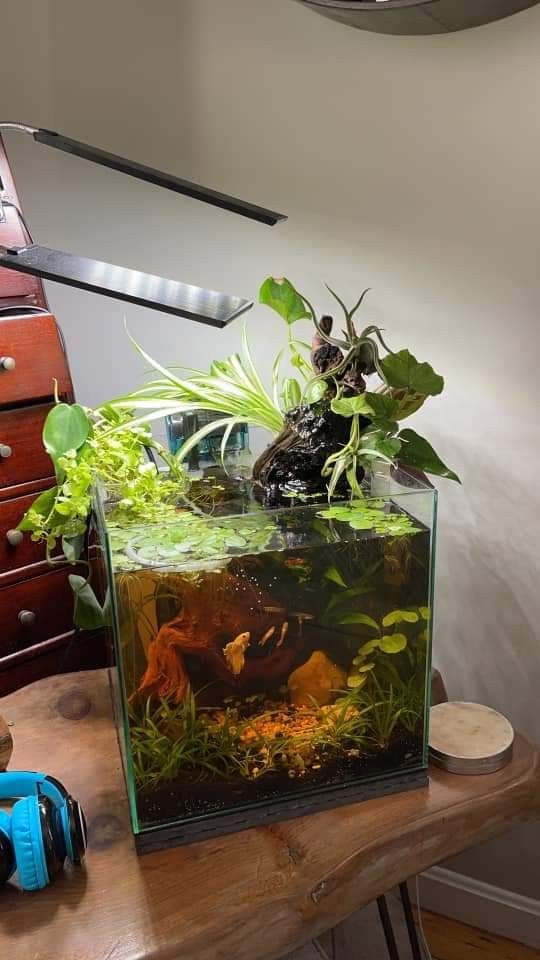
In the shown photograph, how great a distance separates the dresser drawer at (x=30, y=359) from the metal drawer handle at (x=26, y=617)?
0.32 m

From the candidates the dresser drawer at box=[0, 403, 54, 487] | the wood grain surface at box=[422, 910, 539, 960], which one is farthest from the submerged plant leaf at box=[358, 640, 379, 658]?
the wood grain surface at box=[422, 910, 539, 960]

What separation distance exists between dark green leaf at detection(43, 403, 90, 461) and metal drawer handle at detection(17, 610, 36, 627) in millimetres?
397

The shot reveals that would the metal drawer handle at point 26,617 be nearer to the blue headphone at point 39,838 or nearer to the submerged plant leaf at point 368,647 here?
the blue headphone at point 39,838

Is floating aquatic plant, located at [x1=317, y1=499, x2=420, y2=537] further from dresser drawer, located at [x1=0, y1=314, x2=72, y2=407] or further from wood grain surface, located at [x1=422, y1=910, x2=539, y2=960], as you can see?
wood grain surface, located at [x1=422, y1=910, x2=539, y2=960]

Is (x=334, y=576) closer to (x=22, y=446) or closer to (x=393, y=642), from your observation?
(x=393, y=642)

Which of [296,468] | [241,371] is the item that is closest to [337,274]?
[241,371]

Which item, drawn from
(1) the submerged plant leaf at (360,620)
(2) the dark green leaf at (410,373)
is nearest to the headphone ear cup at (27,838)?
(1) the submerged plant leaf at (360,620)

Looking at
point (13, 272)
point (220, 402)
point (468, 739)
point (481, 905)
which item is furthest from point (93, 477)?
point (481, 905)

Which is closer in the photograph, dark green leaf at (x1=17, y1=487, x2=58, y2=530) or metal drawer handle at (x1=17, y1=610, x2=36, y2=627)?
dark green leaf at (x1=17, y1=487, x2=58, y2=530)

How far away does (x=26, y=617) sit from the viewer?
4.40 feet

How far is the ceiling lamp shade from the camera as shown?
44.2 inches

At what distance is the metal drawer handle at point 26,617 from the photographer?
1340mm

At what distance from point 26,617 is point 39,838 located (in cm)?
54

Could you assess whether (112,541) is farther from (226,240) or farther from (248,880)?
(226,240)
